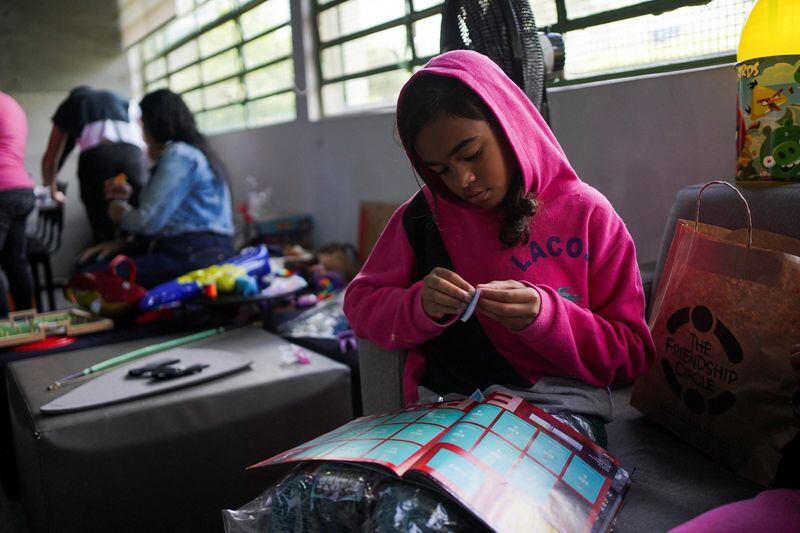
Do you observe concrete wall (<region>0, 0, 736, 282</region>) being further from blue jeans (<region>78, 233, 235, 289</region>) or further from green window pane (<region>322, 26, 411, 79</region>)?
blue jeans (<region>78, 233, 235, 289</region>)

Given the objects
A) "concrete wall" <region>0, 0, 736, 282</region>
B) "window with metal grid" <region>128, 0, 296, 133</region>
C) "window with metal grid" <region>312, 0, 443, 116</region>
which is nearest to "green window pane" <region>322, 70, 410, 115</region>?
"window with metal grid" <region>312, 0, 443, 116</region>

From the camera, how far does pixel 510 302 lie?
113 centimetres

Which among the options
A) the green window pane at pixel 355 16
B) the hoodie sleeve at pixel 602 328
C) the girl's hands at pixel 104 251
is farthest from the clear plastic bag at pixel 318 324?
the green window pane at pixel 355 16

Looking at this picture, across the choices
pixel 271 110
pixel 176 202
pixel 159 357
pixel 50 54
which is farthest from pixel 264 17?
pixel 159 357

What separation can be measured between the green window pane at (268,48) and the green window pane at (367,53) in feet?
1.44

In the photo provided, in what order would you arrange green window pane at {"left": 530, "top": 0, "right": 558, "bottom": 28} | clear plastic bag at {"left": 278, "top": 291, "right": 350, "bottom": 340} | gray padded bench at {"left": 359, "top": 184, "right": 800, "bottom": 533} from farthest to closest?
green window pane at {"left": 530, "top": 0, "right": 558, "bottom": 28}, clear plastic bag at {"left": 278, "top": 291, "right": 350, "bottom": 340}, gray padded bench at {"left": 359, "top": 184, "right": 800, "bottom": 533}

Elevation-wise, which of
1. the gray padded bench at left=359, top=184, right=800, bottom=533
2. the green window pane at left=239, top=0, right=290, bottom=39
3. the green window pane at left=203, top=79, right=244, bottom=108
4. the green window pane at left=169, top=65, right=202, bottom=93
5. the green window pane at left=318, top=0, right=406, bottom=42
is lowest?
the gray padded bench at left=359, top=184, right=800, bottom=533

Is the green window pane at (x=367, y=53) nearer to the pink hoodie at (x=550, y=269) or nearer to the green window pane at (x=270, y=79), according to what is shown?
the green window pane at (x=270, y=79)

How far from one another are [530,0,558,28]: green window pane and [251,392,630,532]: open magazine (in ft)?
6.10

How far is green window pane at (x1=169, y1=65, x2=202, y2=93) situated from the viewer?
632 centimetres

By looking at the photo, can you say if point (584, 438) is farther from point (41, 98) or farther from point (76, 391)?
point (41, 98)

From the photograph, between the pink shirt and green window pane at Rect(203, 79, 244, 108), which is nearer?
the pink shirt

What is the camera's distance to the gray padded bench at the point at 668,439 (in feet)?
3.58

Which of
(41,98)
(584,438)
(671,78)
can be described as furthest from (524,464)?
(41,98)
